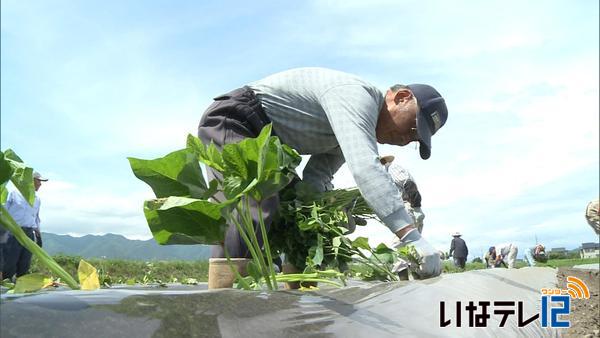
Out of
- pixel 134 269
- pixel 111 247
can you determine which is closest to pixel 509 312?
pixel 134 269

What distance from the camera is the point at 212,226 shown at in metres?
0.88

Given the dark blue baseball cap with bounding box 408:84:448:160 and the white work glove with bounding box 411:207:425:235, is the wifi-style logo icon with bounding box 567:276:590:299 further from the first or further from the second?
→ the white work glove with bounding box 411:207:425:235

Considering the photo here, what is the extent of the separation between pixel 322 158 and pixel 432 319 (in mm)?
1170

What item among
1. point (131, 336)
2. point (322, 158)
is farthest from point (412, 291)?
point (322, 158)

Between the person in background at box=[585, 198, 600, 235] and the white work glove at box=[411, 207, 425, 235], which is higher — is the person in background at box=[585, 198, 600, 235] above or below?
above

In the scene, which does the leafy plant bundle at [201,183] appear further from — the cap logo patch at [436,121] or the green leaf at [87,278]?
the cap logo patch at [436,121]

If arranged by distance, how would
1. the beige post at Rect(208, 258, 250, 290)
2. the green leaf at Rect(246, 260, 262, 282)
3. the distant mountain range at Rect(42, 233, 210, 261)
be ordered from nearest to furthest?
the green leaf at Rect(246, 260, 262, 282) < the beige post at Rect(208, 258, 250, 290) < the distant mountain range at Rect(42, 233, 210, 261)

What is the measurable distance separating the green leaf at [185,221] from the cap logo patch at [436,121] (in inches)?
49.9

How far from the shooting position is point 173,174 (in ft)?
2.90

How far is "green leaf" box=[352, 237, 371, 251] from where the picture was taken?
4.98ft

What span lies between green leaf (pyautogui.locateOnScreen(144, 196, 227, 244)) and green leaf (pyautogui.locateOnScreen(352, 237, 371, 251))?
69cm

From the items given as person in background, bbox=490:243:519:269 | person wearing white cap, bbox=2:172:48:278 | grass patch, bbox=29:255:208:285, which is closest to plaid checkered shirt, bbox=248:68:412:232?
person wearing white cap, bbox=2:172:48:278

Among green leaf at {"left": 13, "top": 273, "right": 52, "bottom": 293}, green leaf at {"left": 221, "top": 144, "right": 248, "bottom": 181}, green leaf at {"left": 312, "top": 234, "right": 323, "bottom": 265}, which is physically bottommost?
green leaf at {"left": 13, "top": 273, "right": 52, "bottom": 293}

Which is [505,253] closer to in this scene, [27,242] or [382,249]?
[382,249]
